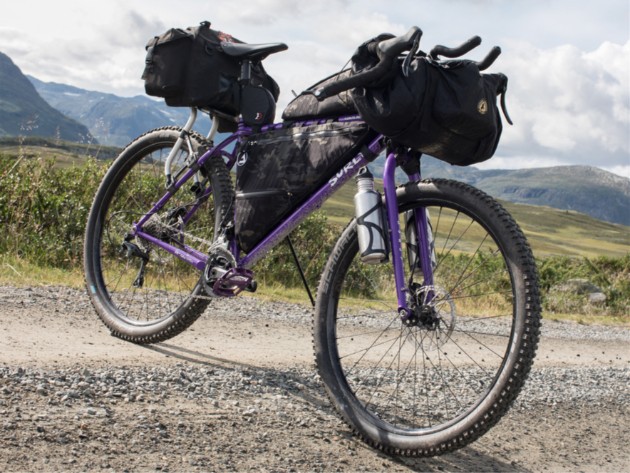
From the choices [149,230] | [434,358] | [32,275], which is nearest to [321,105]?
[149,230]

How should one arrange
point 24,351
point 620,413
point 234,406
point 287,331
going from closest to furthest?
point 234,406
point 24,351
point 620,413
point 287,331

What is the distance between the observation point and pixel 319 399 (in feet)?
14.4

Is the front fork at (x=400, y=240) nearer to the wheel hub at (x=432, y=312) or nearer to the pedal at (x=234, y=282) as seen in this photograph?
the wheel hub at (x=432, y=312)

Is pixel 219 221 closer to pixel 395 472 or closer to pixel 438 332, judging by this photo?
pixel 438 332

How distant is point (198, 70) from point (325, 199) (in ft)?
4.88

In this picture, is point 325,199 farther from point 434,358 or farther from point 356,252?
point 434,358

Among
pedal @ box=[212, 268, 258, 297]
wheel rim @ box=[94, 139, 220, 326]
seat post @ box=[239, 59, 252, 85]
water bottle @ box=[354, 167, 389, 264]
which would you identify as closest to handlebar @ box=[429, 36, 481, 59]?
water bottle @ box=[354, 167, 389, 264]

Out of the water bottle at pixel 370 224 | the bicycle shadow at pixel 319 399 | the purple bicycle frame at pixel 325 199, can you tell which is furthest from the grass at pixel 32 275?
the water bottle at pixel 370 224

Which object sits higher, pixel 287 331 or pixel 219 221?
pixel 219 221

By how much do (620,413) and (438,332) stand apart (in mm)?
2680

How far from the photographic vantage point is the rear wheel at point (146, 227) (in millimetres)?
5000

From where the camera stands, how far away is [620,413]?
5.45 metres

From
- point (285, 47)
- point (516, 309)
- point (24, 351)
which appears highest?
point (285, 47)

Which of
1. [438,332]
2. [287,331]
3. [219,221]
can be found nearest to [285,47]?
[219,221]
